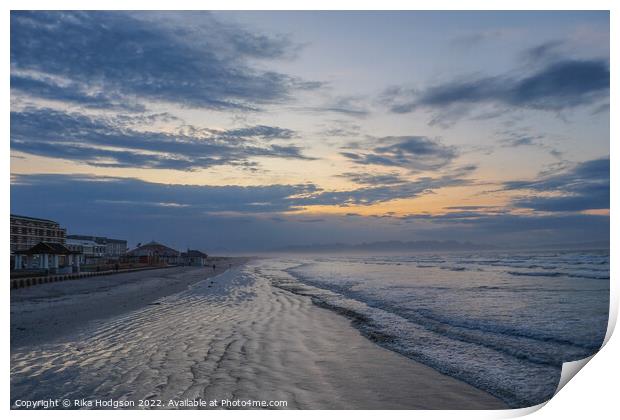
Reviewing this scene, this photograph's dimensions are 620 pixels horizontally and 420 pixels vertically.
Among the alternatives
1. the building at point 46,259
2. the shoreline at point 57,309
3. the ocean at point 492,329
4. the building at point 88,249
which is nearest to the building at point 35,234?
the building at point 46,259

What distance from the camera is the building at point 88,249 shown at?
162 ft

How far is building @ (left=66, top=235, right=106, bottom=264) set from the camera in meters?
49.4

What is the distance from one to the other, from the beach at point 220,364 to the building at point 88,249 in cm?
3963

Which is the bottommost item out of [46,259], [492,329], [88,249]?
[492,329]

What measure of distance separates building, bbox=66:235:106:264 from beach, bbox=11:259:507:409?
1560 inches

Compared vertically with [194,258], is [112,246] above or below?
above

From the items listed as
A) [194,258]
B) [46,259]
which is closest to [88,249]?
[194,258]

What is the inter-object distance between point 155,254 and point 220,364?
61053mm

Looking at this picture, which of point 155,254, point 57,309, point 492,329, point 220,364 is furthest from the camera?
point 155,254

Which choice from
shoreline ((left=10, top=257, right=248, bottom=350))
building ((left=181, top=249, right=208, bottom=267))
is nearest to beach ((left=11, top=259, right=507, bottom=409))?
shoreline ((left=10, top=257, right=248, bottom=350))

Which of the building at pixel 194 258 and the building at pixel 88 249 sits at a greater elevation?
the building at pixel 88 249

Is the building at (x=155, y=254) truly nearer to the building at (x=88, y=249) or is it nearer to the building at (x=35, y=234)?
the building at (x=88, y=249)

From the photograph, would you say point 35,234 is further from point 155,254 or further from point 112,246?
point 112,246

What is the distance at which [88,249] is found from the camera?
5584 centimetres
